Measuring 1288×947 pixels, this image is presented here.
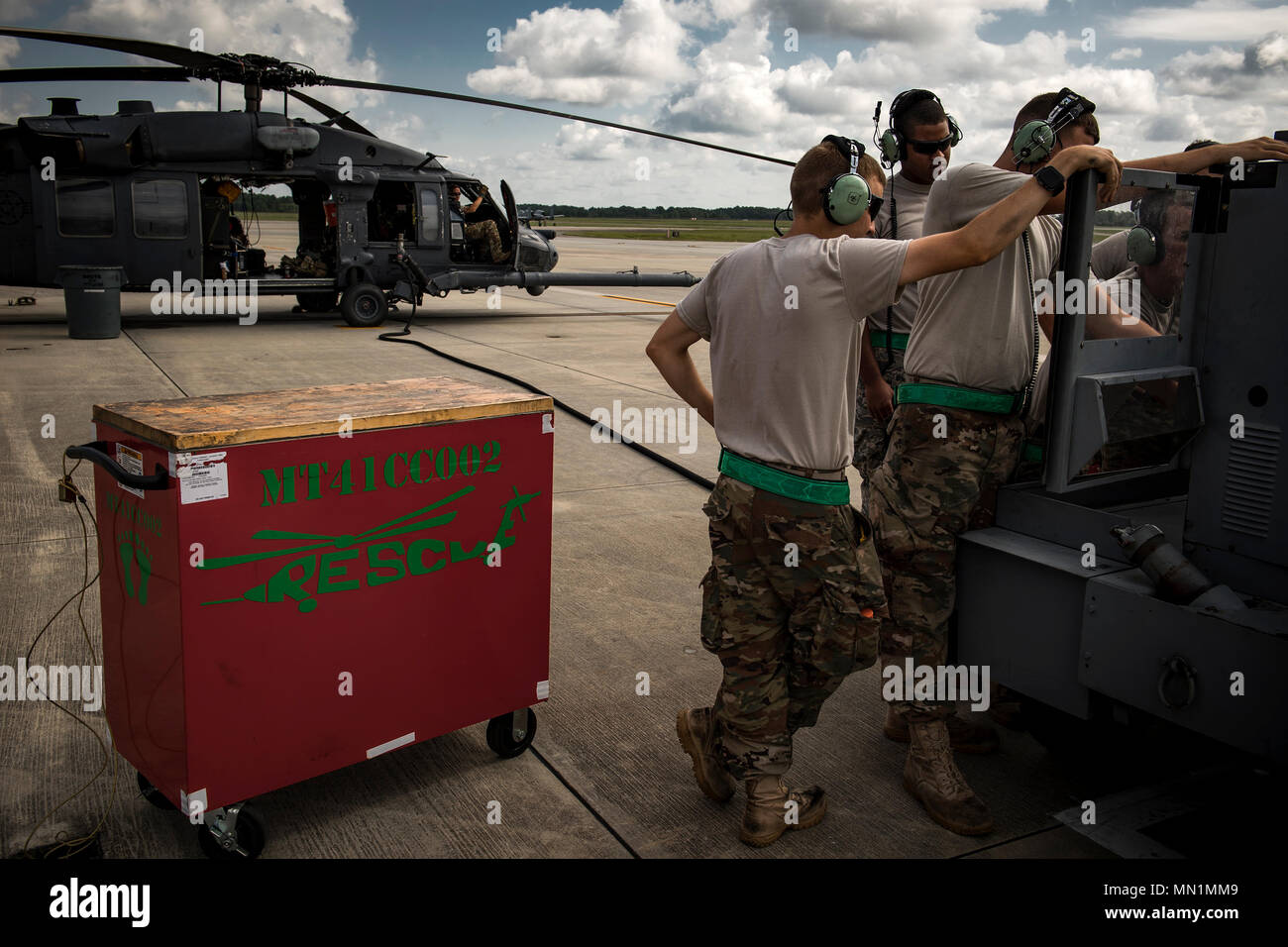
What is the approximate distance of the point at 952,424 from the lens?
308 cm

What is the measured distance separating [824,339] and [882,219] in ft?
4.61

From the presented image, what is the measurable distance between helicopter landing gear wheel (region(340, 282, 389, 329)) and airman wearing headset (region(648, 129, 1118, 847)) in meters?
12.7

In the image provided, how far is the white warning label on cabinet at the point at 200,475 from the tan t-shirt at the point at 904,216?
2.46m

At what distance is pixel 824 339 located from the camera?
2717mm

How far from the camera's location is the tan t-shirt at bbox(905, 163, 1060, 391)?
297 centimetres

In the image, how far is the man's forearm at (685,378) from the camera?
3061 mm

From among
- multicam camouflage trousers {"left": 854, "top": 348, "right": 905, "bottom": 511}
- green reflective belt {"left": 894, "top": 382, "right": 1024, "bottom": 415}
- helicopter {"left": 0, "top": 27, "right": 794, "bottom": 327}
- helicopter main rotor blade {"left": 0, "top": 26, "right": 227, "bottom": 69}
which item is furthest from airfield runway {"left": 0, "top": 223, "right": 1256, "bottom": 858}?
helicopter {"left": 0, "top": 27, "right": 794, "bottom": 327}

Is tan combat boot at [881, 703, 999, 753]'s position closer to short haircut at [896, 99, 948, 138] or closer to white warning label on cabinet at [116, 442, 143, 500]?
short haircut at [896, 99, 948, 138]

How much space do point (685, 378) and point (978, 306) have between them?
0.91 m

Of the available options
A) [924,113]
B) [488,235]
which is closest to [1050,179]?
[924,113]

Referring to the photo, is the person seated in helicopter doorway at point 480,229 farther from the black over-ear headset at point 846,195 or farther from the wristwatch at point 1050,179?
the wristwatch at point 1050,179

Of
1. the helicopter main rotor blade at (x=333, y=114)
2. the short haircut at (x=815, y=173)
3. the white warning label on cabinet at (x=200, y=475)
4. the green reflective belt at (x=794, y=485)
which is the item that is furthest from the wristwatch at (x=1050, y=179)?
the helicopter main rotor blade at (x=333, y=114)
